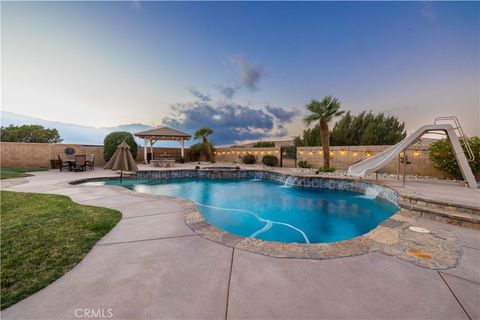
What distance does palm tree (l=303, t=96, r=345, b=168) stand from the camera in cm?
1259

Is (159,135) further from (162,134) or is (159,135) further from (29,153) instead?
(29,153)

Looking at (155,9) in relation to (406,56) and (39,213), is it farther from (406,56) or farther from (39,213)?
(406,56)

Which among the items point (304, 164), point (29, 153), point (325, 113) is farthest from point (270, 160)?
point (29, 153)

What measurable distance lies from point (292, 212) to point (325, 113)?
9072mm

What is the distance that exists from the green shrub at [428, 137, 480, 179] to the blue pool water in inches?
182

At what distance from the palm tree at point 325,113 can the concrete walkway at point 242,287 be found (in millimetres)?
11356

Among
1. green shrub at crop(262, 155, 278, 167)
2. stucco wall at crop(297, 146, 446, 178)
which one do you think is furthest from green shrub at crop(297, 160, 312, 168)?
green shrub at crop(262, 155, 278, 167)

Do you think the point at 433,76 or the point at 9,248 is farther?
the point at 433,76

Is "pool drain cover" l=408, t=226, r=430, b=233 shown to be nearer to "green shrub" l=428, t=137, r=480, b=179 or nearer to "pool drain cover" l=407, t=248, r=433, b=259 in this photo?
Result: "pool drain cover" l=407, t=248, r=433, b=259

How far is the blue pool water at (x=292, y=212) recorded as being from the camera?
508 centimetres

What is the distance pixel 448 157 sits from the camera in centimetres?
849

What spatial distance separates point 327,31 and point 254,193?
41.1ft

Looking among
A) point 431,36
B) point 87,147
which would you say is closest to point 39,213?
point 87,147

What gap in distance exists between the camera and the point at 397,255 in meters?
2.36
